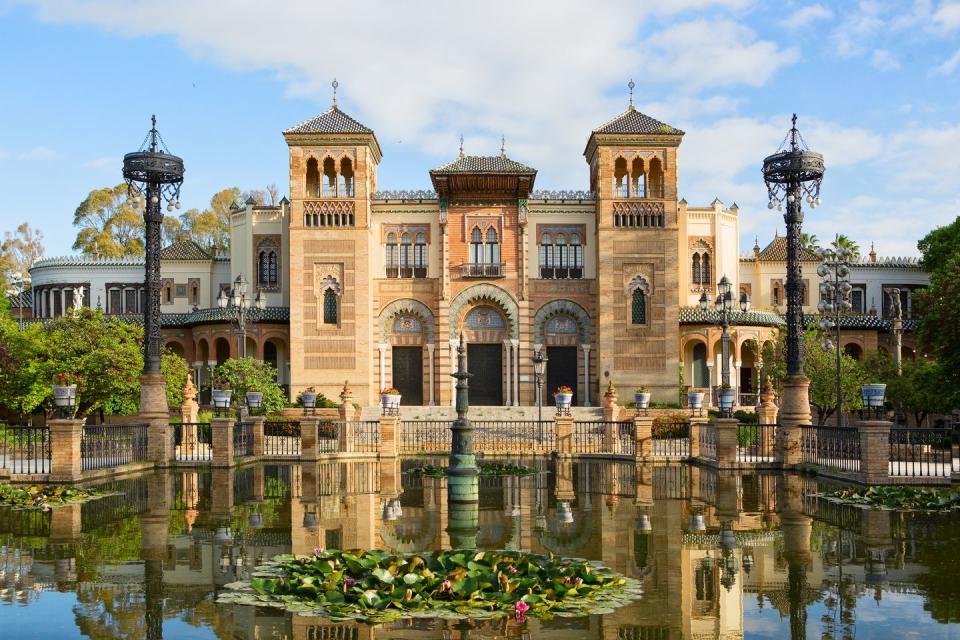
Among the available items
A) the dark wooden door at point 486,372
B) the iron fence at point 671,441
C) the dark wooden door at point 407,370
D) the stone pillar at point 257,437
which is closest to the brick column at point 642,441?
the iron fence at point 671,441

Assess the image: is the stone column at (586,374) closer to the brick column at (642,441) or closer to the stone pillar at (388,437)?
the stone pillar at (388,437)

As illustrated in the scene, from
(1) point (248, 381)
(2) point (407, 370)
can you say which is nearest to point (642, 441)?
(1) point (248, 381)

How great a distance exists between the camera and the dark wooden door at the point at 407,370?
138ft

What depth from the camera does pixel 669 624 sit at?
762 centimetres

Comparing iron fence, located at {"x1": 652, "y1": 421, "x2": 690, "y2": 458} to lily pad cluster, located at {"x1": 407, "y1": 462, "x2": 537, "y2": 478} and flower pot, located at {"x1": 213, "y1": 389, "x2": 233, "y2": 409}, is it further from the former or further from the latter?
flower pot, located at {"x1": 213, "y1": 389, "x2": 233, "y2": 409}

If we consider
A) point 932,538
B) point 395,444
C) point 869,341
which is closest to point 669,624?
point 932,538

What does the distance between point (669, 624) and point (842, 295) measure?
21.9m

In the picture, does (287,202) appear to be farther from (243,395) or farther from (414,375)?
(243,395)

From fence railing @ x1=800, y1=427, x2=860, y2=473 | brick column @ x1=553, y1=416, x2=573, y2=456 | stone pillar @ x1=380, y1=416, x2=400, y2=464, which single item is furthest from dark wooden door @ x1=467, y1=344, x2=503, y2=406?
fence railing @ x1=800, y1=427, x2=860, y2=473

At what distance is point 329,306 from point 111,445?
21536 millimetres

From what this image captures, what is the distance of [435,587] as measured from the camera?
8.19 meters

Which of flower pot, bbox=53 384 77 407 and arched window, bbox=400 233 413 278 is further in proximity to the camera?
arched window, bbox=400 233 413 278

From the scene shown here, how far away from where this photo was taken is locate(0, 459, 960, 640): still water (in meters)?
7.62

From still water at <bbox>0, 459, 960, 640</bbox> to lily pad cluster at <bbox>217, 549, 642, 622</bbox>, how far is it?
0.69 feet
